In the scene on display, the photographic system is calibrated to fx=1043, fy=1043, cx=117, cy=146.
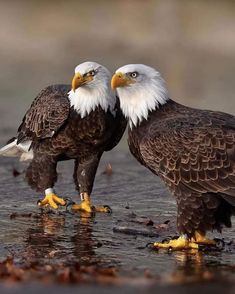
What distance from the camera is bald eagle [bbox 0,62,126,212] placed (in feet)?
30.8

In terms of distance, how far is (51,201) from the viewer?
9.48 m

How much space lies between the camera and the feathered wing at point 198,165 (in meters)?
7.92

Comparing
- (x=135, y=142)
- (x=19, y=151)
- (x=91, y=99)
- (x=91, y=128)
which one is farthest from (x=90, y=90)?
(x=19, y=151)

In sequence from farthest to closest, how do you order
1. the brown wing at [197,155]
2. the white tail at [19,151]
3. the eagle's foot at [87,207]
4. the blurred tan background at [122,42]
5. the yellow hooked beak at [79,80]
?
the blurred tan background at [122,42]
the white tail at [19,151]
the eagle's foot at [87,207]
the yellow hooked beak at [79,80]
the brown wing at [197,155]

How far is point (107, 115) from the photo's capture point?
9.44 metres

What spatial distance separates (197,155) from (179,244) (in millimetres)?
708

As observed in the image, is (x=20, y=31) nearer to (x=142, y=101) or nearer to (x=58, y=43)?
(x=58, y=43)

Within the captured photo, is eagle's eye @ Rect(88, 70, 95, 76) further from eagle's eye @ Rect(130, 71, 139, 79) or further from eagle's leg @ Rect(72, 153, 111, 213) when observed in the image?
eagle's eye @ Rect(130, 71, 139, 79)

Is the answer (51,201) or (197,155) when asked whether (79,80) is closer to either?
(51,201)

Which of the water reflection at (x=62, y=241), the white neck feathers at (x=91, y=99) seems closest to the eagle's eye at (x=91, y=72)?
the white neck feathers at (x=91, y=99)

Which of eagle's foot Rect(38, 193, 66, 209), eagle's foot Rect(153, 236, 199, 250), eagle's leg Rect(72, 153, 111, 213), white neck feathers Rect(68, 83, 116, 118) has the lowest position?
eagle's foot Rect(153, 236, 199, 250)

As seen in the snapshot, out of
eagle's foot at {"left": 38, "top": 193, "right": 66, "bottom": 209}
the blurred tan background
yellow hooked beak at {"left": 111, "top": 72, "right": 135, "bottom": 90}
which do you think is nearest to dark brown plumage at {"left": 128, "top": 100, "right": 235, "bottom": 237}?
yellow hooked beak at {"left": 111, "top": 72, "right": 135, "bottom": 90}

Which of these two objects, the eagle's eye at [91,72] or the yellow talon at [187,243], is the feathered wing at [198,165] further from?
the eagle's eye at [91,72]

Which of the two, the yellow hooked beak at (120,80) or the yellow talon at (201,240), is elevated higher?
the yellow hooked beak at (120,80)
